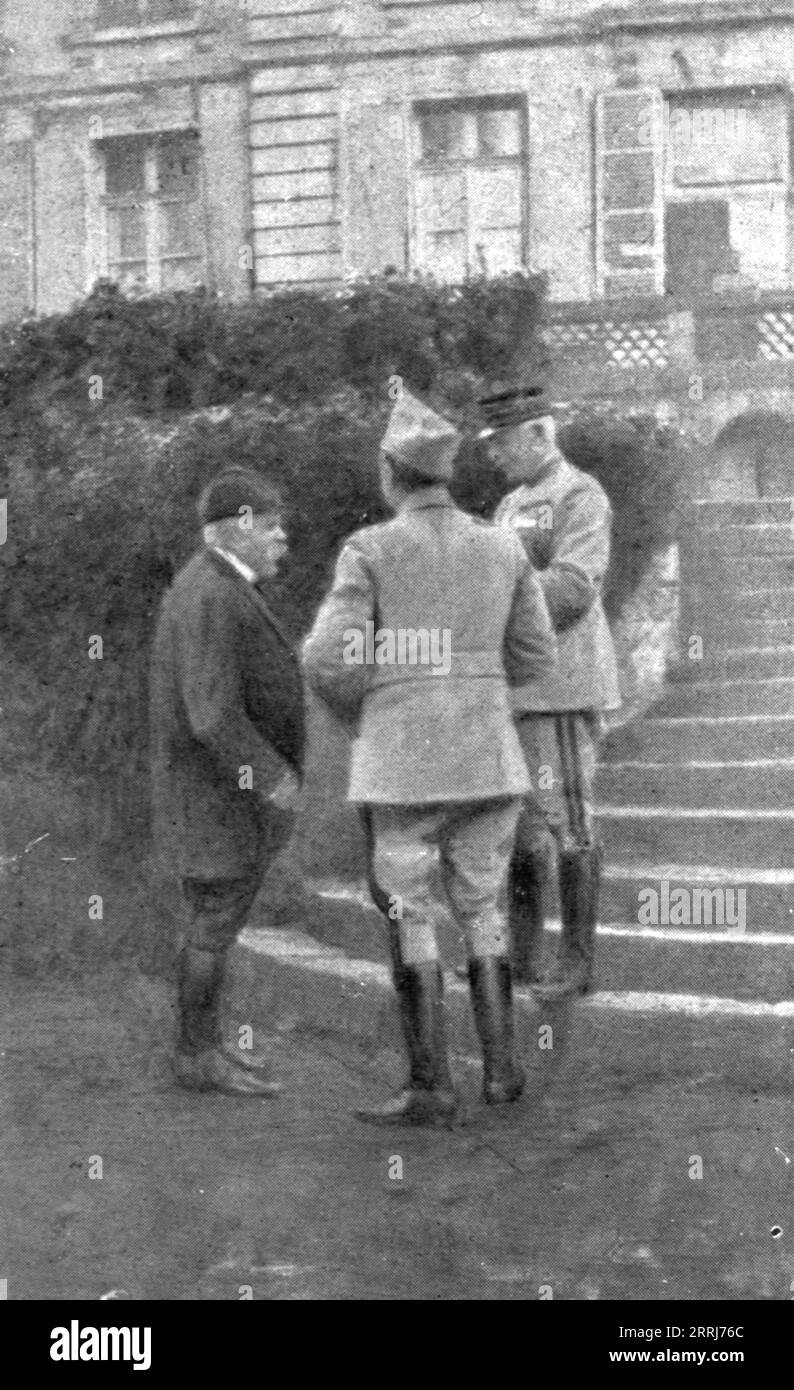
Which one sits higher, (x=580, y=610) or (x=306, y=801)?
(x=580, y=610)

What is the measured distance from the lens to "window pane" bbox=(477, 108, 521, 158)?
599 centimetres

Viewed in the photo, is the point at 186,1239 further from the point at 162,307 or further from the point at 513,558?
the point at 162,307

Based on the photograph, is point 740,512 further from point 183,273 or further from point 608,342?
point 183,273

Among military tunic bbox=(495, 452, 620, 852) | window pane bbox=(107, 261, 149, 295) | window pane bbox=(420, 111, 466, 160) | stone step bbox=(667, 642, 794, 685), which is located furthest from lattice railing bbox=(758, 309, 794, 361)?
window pane bbox=(107, 261, 149, 295)

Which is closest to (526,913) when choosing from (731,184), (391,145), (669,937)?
(669,937)

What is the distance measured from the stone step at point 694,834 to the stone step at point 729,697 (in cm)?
33

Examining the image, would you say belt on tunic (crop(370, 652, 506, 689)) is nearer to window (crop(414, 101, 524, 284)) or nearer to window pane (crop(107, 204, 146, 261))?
window (crop(414, 101, 524, 284))

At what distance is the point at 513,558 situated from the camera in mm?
5316

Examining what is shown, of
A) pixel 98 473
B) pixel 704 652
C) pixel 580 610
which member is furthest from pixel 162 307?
pixel 704 652

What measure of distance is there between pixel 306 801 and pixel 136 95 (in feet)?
8.29

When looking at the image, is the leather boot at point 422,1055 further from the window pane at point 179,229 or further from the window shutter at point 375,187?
the window pane at point 179,229

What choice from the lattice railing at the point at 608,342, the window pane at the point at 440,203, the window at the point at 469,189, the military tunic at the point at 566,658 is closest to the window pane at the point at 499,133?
the window at the point at 469,189

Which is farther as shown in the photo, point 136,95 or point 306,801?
point 136,95

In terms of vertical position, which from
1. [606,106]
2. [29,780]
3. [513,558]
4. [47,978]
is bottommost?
[47,978]
